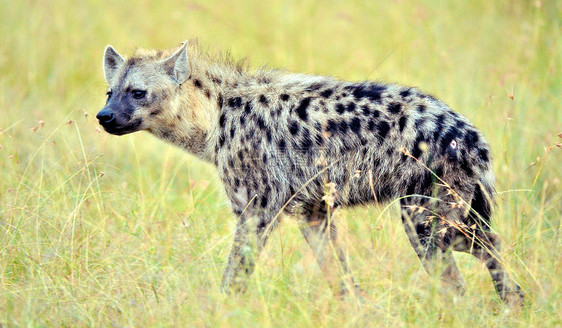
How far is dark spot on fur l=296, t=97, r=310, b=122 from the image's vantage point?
12.9ft

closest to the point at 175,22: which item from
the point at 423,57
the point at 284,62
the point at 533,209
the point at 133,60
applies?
the point at 284,62

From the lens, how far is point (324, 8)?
8.38 meters

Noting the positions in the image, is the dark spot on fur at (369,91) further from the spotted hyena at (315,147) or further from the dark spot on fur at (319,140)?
the dark spot on fur at (319,140)

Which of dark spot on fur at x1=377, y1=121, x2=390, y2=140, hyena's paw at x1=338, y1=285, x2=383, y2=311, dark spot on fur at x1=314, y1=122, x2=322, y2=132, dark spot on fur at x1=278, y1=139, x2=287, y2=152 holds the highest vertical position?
dark spot on fur at x1=377, y1=121, x2=390, y2=140

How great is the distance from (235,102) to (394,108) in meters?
0.87

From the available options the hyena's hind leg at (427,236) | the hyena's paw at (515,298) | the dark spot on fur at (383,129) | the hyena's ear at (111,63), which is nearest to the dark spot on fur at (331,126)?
the dark spot on fur at (383,129)

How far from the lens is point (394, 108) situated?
12.2 ft

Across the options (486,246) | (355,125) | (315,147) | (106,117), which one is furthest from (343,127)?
(106,117)

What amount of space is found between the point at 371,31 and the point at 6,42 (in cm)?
348

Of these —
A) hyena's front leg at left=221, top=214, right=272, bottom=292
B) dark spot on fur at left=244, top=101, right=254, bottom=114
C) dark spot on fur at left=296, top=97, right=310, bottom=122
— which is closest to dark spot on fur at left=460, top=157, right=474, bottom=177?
dark spot on fur at left=296, top=97, right=310, bottom=122

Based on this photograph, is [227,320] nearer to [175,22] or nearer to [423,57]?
[423,57]

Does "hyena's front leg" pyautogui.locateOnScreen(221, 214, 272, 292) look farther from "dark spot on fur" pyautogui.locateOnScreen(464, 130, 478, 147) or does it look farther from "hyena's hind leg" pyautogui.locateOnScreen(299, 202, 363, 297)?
"dark spot on fur" pyautogui.locateOnScreen(464, 130, 478, 147)

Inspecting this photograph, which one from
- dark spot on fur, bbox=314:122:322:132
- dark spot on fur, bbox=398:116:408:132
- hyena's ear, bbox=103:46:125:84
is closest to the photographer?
dark spot on fur, bbox=398:116:408:132

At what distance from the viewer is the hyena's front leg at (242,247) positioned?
3570 mm
